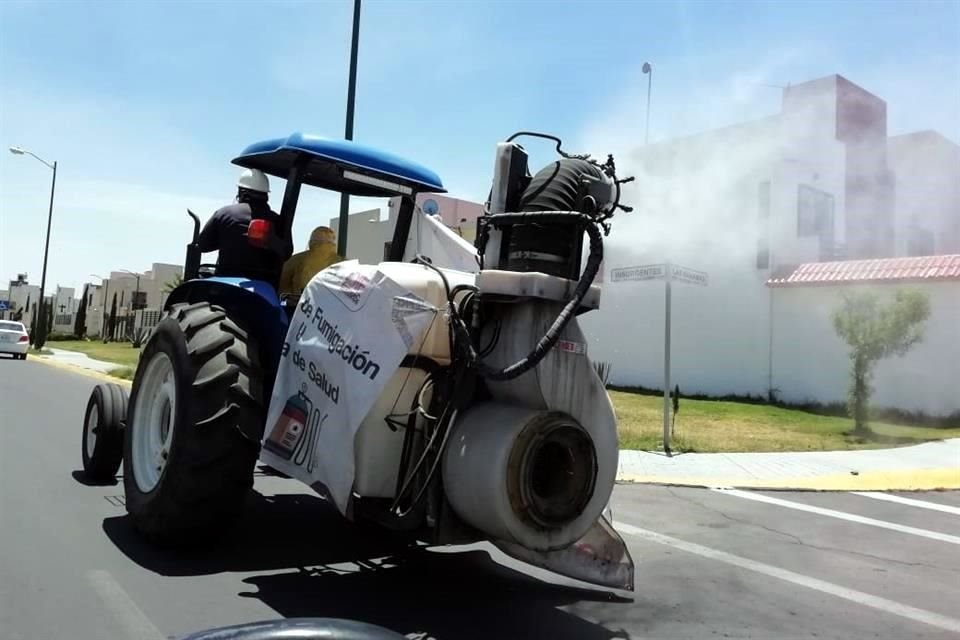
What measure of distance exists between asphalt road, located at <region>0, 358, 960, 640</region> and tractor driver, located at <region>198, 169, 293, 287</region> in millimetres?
1713

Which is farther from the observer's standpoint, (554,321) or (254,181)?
(254,181)

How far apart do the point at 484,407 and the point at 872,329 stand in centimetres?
1171

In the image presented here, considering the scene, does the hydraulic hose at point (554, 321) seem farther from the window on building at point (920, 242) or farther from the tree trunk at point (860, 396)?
the window on building at point (920, 242)

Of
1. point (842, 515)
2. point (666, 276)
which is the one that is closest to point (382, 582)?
point (842, 515)

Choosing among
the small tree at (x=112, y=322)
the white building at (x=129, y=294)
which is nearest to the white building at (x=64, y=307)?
the white building at (x=129, y=294)

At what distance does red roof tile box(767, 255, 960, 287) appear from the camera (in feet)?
48.9

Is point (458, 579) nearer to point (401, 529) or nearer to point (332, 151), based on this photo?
point (401, 529)

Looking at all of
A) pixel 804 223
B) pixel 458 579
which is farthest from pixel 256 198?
pixel 804 223

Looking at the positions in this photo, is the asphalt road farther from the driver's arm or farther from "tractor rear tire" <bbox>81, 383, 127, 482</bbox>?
the driver's arm

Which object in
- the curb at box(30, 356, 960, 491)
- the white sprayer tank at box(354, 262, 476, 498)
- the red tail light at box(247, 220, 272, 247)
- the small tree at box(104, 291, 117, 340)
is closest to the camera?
the white sprayer tank at box(354, 262, 476, 498)

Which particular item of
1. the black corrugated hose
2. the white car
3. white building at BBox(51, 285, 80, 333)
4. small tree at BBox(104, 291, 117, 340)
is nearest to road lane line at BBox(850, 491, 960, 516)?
the black corrugated hose

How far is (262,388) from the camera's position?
4113 mm

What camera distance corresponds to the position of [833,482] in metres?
8.78

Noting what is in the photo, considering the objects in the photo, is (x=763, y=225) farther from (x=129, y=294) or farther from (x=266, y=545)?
(x=129, y=294)
